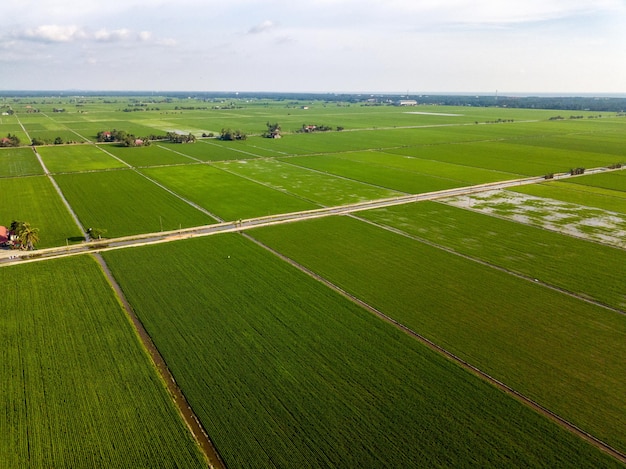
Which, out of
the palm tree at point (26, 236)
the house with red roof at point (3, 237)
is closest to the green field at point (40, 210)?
the palm tree at point (26, 236)

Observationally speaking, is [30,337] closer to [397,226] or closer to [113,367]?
[113,367]

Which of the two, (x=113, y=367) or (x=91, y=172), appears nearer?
(x=113, y=367)

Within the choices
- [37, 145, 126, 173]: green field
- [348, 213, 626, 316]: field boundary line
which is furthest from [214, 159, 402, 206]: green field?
[37, 145, 126, 173]: green field

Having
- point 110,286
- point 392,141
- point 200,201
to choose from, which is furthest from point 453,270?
point 392,141

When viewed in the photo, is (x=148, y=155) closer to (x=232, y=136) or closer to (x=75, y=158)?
(x=75, y=158)

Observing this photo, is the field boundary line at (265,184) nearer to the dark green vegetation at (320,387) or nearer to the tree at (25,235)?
the dark green vegetation at (320,387)

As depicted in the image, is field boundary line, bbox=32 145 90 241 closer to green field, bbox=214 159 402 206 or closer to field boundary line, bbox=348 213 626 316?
green field, bbox=214 159 402 206
